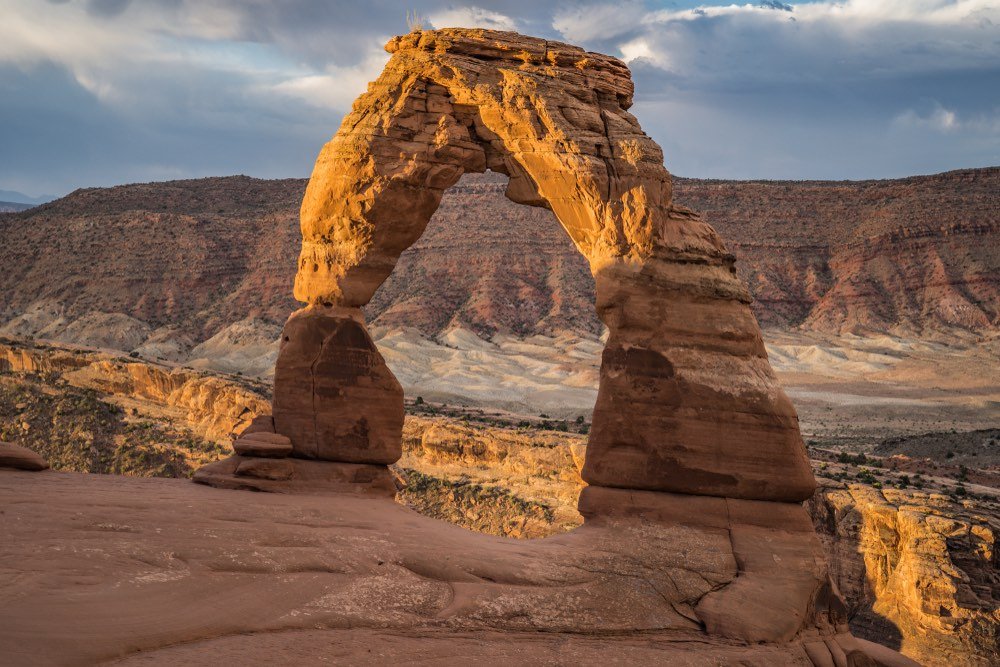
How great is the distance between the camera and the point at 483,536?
13.6 metres

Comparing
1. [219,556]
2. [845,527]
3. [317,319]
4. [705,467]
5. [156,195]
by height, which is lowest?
[845,527]

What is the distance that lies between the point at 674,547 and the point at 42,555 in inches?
326

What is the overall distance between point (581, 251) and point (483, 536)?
5.30 m

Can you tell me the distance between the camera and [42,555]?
9609 mm

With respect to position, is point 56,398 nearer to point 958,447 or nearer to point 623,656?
point 623,656

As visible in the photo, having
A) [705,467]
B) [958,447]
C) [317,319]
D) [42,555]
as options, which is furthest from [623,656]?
[958,447]

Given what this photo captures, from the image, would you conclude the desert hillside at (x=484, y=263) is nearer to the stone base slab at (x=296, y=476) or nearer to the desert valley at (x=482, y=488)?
the desert valley at (x=482, y=488)

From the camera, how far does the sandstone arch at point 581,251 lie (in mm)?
14070

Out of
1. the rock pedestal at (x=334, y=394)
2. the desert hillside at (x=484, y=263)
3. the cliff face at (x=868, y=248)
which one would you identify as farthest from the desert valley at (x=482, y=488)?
the cliff face at (x=868, y=248)

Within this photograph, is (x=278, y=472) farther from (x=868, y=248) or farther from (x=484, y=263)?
(x=868, y=248)

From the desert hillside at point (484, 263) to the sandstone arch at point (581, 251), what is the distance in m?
62.4

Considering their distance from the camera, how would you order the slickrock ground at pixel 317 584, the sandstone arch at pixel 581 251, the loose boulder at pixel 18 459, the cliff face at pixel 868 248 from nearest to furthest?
the slickrock ground at pixel 317 584, the loose boulder at pixel 18 459, the sandstone arch at pixel 581 251, the cliff face at pixel 868 248

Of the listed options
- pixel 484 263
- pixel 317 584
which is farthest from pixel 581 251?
pixel 484 263

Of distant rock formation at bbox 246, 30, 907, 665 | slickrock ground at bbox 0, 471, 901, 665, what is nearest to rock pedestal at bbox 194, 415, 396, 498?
distant rock formation at bbox 246, 30, 907, 665
